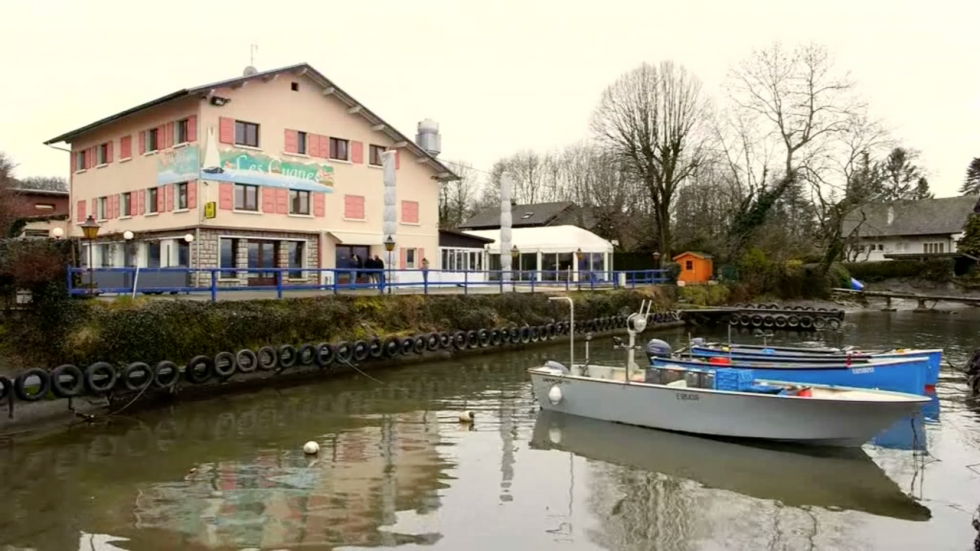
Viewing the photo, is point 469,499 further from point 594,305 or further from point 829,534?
point 594,305

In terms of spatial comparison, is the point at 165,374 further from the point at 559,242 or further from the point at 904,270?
the point at 904,270

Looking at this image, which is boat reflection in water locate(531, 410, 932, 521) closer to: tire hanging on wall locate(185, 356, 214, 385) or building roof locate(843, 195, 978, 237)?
tire hanging on wall locate(185, 356, 214, 385)

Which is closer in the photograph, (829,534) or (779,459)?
(829,534)

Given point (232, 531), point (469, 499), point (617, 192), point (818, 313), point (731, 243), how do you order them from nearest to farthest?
point (232, 531) → point (469, 499) → point (818, 313) → point (731, 243) → point (617, 192)

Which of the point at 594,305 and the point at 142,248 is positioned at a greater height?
the point at 142,248

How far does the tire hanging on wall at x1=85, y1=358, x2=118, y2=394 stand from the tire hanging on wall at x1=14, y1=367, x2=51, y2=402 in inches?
29.2

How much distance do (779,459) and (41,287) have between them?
15.6 metres

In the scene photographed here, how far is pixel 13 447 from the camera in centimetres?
1155

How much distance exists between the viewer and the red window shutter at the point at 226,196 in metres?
26.5

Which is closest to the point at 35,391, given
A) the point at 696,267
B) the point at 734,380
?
the point at 734,380

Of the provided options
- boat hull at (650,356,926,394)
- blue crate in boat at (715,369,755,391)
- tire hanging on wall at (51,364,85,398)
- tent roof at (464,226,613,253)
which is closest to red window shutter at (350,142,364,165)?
tent roof at (464,226,613,253)

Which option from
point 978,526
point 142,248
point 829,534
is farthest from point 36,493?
point 142,248

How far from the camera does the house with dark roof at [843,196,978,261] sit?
2454 inches

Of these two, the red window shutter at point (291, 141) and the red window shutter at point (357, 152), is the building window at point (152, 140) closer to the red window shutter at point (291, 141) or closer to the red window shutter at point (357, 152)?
the red window shutter at point (291, 141)
